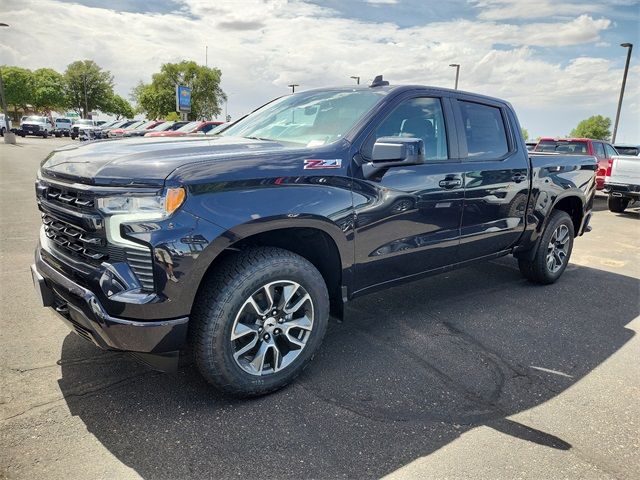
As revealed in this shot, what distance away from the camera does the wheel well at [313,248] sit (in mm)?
2746

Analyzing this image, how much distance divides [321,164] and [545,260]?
10.5ft

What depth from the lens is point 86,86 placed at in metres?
72.0

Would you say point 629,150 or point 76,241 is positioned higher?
point 629,150

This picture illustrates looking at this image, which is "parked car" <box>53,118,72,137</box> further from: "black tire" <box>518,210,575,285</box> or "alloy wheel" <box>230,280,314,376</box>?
"alloy wheel" <box>230,280,314,376</box>

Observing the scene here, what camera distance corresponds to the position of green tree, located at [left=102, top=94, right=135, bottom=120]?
248 feet

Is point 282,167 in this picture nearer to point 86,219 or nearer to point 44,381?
point 86,219

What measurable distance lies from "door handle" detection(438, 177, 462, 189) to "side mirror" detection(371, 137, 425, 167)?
1.74 feet

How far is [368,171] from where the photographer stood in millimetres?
3016

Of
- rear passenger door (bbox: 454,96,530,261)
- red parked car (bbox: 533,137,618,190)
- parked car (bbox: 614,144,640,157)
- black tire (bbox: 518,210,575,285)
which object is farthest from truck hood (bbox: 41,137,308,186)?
parked car (bbox: 614,144,640,157)

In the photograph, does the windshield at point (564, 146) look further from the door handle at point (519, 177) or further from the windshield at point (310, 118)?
the windshield at point (310, 118)

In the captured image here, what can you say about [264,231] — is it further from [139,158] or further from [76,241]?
[76,241]

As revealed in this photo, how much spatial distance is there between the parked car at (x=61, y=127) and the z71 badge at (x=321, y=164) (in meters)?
50.3

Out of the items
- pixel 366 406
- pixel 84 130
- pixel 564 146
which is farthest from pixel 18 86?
pixel 366 406

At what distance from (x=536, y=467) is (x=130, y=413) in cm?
211
